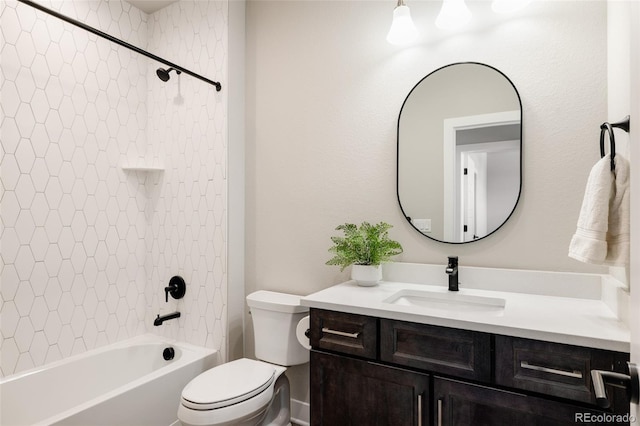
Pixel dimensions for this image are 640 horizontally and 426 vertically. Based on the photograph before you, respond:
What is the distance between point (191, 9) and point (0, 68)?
118cm

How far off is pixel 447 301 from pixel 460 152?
2.38 ft

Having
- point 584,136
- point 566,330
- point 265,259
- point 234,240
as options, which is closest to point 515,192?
point 584,136

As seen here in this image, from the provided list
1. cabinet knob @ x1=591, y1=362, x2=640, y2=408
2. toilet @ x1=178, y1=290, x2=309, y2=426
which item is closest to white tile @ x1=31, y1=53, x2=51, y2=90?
toilet @ x1=178, y1=290, x2=309, y2=426

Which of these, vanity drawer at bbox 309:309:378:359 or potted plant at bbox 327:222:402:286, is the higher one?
potted plant at bbox 327:222:402:286

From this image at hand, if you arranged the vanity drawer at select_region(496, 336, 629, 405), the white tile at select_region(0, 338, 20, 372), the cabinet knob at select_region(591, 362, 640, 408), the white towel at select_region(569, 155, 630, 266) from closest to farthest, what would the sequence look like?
1. the cabinet knob at select_region(591, 362, 640, 408)
2. the vanity drawer at select_region(496, 336, 629, 405)
3. the white towel at select_region(569, 155, 630, 266)
4. the white tile at select_region(0, 338, 20, 372)

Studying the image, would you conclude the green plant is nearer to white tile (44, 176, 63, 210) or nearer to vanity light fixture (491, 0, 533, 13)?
vanity light fixture (491, 0, 533, 13)

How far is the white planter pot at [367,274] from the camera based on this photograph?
1.76 meters

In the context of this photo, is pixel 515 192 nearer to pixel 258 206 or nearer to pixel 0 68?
pixel 258 206

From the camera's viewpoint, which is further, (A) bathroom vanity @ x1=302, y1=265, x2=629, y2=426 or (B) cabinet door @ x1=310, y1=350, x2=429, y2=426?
(B) cabinet door @ x1=310, y1=350, x2=429, y2=426

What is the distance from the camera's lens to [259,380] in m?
1.71

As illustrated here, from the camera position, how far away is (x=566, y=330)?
1.09 metres

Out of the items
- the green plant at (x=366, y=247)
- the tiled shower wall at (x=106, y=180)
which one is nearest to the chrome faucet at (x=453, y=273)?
the green plant at (x=366, y=247)

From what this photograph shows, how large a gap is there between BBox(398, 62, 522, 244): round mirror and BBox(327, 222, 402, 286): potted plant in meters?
0.19

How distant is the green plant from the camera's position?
5.84ft
